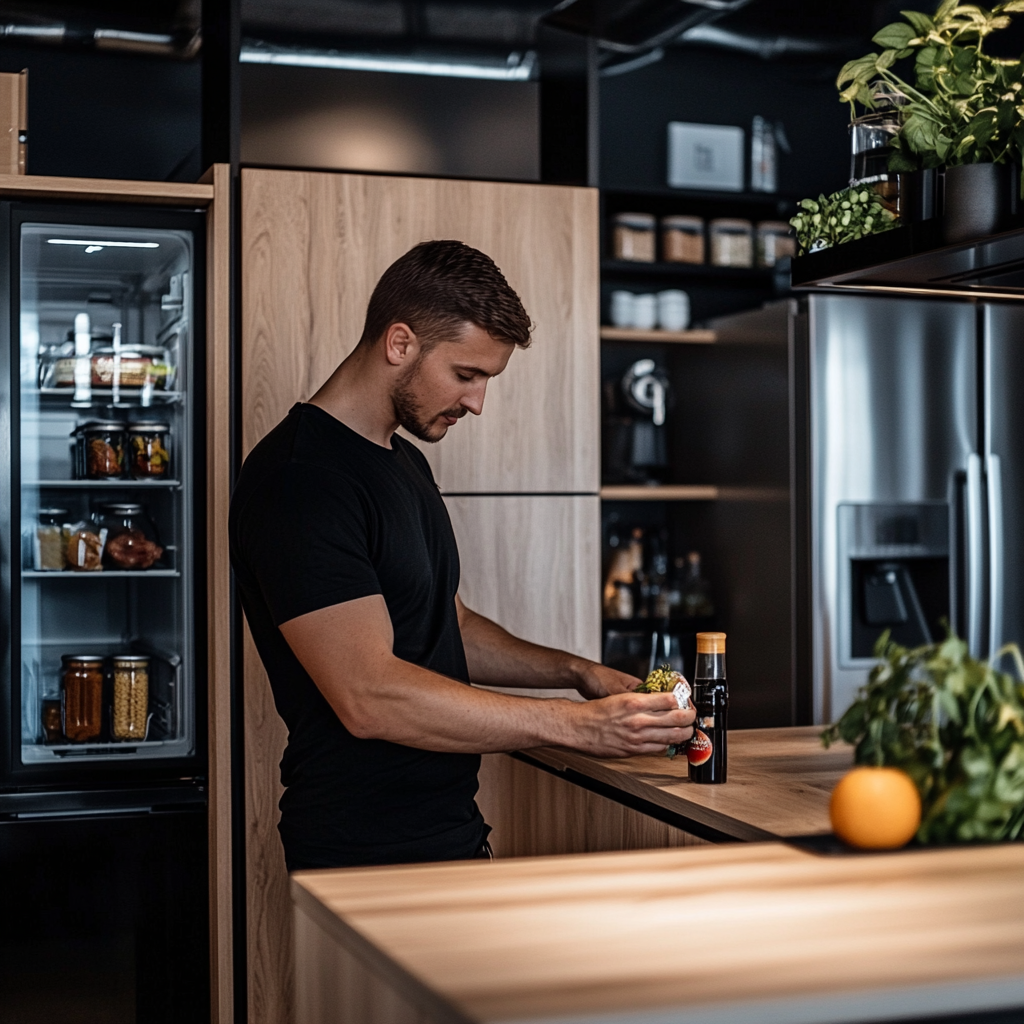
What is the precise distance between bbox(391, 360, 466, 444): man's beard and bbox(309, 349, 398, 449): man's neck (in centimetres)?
1

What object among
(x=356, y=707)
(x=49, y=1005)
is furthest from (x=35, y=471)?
(x=356, y=707)

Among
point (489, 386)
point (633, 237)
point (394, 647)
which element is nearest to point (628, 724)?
point (394, 647)

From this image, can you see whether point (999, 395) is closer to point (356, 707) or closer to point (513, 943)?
point (356, 707)

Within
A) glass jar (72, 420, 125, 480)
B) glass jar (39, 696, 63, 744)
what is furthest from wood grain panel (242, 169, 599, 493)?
glass jar (39, 696, 63, 744)

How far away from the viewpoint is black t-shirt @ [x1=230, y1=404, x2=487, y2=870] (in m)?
2.04

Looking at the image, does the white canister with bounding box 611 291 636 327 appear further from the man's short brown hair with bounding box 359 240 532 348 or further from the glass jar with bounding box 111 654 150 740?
the man's short brown hair with bounding box 359 240 532 348

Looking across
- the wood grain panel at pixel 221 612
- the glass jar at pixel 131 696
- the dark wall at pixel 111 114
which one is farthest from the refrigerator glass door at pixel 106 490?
the dark wall at pixel 111 114

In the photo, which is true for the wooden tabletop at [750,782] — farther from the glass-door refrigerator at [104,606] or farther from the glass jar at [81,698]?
the glass jar at [81,698]

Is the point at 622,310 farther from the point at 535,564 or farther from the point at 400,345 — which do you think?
the point at 400,345

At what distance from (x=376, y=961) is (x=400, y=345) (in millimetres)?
1231

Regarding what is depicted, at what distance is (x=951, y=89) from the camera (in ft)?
6.51

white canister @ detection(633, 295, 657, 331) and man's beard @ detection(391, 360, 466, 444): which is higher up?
white canister @ detection(633, 295, 657, 331)

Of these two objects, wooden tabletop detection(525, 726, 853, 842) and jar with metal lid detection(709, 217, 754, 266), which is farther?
jar with metal lid detection(709, 217, 754, 266)

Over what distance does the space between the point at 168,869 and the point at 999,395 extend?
2.46 metres
